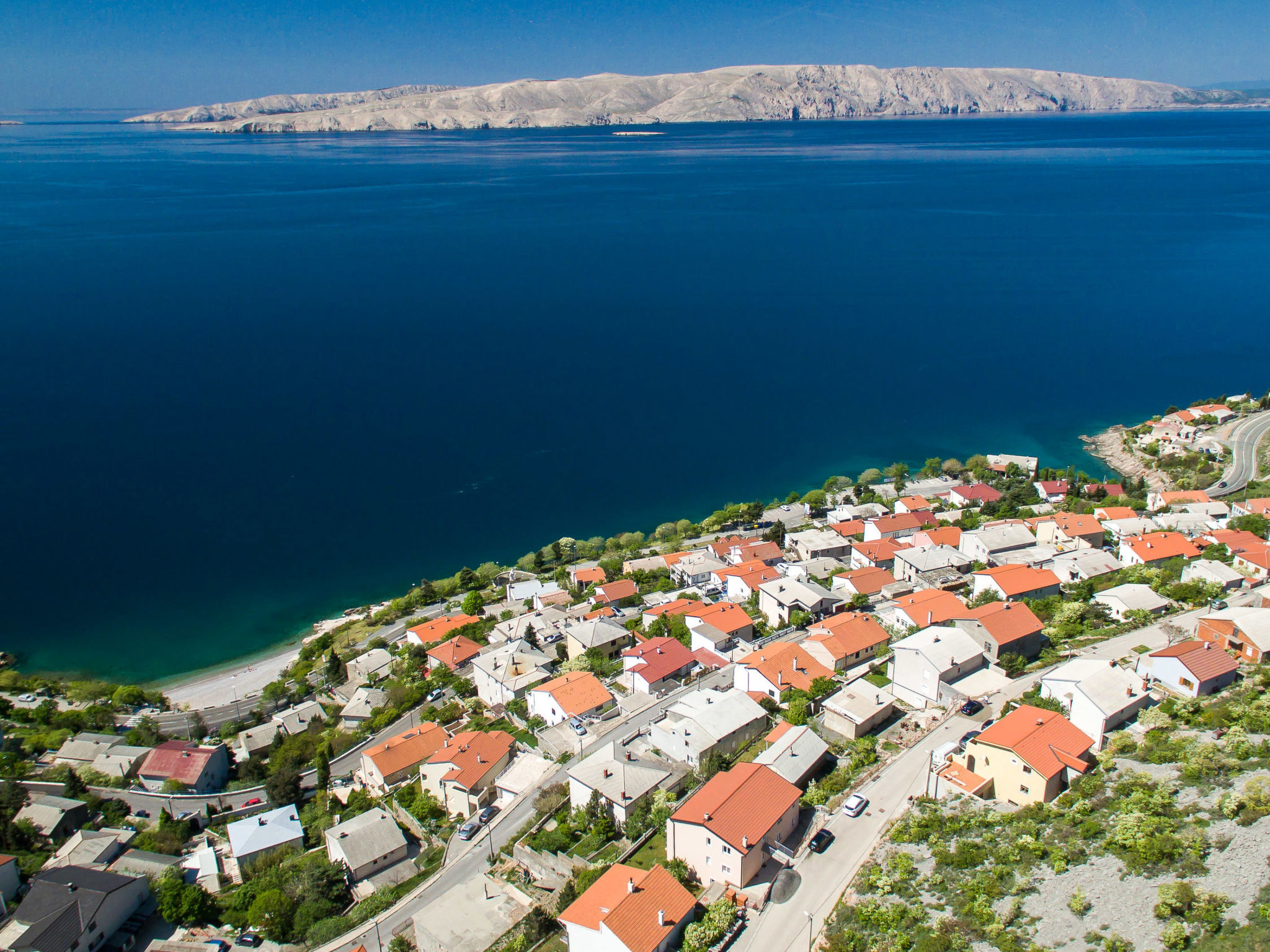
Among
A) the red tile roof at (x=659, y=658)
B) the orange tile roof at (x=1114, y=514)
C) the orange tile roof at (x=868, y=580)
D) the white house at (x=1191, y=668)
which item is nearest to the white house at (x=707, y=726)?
Result: the red tile roof at (x=659, y=658)

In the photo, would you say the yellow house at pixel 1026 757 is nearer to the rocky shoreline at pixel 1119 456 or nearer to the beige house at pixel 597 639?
the beige house at pixel 597 639

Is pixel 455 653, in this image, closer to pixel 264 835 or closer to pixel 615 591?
pixel 615 591

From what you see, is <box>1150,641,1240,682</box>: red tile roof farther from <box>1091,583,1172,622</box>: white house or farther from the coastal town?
<box>1091,583,1172,622</box>: white house

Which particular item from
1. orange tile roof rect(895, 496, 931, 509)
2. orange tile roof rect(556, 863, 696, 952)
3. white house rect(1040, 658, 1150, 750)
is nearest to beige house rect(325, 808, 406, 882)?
orange tile roof rect(556, 863, 696, 952)

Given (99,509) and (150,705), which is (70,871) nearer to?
(150,705)

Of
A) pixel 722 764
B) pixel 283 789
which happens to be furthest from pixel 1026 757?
pixel 283 789

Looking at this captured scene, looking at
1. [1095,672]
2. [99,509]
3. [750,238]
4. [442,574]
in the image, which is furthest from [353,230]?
[1095,672]
